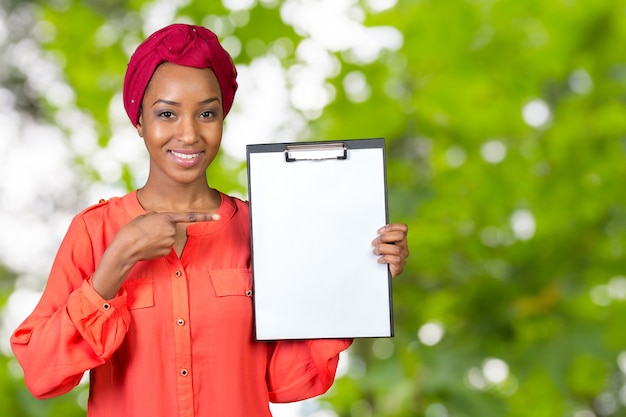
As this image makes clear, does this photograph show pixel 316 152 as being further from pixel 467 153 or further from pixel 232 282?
pixel 467 153

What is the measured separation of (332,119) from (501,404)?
0.69 meters

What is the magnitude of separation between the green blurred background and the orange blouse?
0.75 m

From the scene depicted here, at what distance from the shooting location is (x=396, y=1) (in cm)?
184

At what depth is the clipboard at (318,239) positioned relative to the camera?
929mm

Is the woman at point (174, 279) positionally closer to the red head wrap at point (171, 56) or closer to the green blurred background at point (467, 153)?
the red head wrap at point (171, 56)

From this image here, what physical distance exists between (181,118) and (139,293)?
20 cm

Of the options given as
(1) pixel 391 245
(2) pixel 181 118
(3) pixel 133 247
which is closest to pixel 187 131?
(2) pixel 181 118

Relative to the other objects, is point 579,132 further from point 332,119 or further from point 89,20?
point 89,20

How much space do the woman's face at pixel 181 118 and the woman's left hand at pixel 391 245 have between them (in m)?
0.21

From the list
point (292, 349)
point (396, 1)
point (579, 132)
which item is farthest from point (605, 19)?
point (292, 349)

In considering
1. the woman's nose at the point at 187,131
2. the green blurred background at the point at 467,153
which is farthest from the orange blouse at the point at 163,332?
the green blurred background at the point at 467,153

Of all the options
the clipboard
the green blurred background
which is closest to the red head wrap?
the clipboard

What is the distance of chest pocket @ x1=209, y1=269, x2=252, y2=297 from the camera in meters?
0.93

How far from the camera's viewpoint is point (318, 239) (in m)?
0.94
